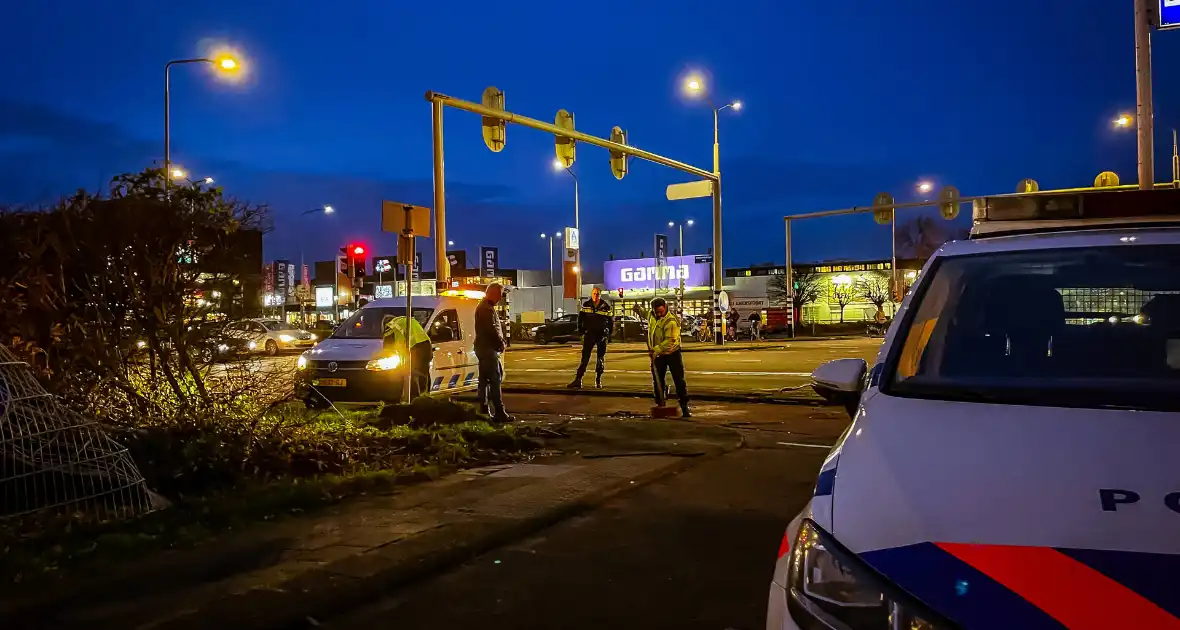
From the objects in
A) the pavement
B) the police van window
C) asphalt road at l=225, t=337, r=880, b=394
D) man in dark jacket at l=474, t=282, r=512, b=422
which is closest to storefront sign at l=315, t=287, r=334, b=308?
asphalt road at l=225, t=337, r=880, b=394

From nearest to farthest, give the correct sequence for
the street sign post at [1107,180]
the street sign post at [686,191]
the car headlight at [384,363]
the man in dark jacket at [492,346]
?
the man in dark jacket at [492,346] < the car headlight at [384,363] < the street sign post at [1107,180] < the street sign post at [686,191]

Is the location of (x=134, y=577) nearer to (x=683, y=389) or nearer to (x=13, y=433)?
(x=13, y=433)

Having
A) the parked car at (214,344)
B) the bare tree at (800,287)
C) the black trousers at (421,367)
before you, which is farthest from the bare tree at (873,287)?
the parked car at (214,344)

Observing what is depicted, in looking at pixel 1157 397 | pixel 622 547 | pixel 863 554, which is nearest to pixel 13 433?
pixel 622 547

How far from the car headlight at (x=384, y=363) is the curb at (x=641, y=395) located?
4.18 meters

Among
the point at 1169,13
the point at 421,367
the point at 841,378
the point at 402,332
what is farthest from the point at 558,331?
the point at 841,378

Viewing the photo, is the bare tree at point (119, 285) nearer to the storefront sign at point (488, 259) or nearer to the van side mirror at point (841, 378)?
the van side mirror at point (841, 378)

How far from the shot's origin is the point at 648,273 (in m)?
65.9

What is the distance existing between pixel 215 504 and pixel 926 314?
537 cm

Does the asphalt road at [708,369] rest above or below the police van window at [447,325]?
below

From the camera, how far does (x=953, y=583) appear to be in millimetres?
2018

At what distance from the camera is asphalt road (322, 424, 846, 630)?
4824 mm

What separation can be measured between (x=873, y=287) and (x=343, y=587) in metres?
68.1

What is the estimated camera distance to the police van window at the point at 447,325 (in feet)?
47.4
